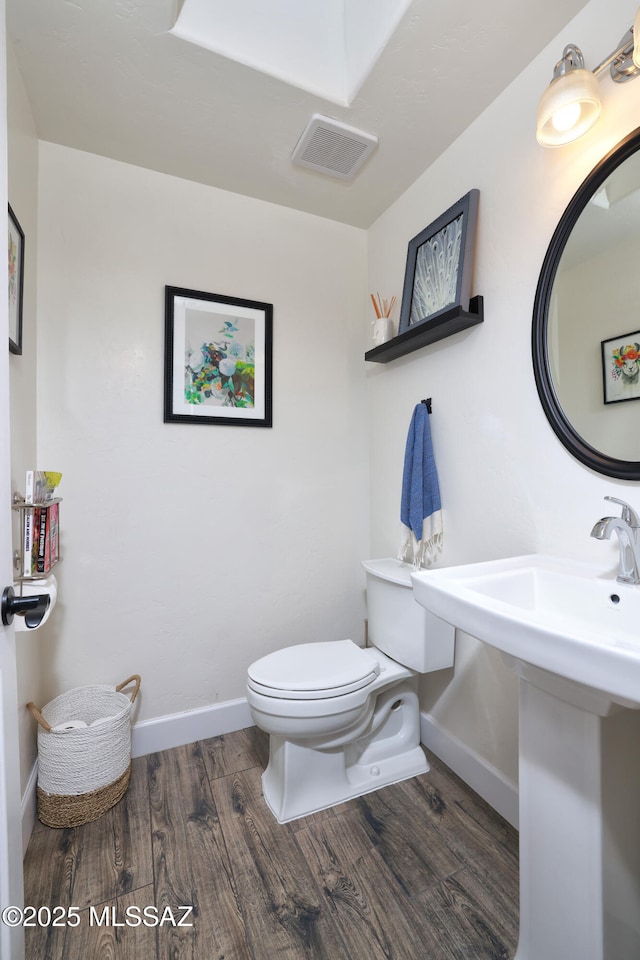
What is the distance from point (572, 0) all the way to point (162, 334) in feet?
5.45

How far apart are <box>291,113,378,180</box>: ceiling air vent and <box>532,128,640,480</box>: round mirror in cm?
88

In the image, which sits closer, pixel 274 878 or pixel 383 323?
pixel 274 878

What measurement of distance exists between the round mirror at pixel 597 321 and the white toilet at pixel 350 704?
2.68 feet

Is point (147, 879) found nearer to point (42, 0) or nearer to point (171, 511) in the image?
point (171, 511)

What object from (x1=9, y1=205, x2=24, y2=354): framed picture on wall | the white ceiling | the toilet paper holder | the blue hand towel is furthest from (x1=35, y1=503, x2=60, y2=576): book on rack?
the white ceiling

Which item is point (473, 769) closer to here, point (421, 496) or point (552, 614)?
point (552, 614)

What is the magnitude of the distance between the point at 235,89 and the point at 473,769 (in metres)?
2.51

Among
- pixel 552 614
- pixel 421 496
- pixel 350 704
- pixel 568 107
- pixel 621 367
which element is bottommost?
pixel 350 704

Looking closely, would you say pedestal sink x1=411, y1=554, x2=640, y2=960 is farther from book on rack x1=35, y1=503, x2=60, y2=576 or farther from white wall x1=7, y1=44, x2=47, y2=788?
white wall x1=7, y1=44, x2=47, y2=788

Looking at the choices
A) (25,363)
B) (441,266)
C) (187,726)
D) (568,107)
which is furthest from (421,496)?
(25,363)

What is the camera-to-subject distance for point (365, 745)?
5.51 feet

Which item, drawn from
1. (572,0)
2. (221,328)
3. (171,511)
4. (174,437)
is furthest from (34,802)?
(572,0)

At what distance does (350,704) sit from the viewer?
143cm

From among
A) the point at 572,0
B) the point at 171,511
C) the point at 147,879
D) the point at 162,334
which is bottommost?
the point at 147,879
